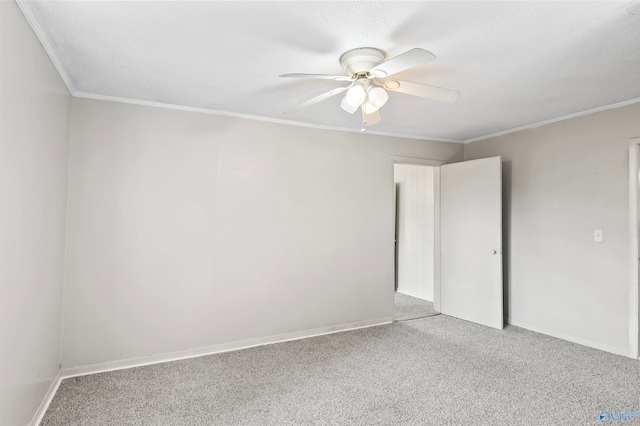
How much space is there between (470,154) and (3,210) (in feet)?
15.6

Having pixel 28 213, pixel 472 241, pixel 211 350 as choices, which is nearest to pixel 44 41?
pixel 28 213

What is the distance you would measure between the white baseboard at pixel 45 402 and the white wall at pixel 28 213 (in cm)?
6

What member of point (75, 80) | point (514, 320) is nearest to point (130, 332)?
point (75, 80)

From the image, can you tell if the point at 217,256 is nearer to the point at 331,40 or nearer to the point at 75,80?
the point at 75,80

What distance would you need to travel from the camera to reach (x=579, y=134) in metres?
3.57

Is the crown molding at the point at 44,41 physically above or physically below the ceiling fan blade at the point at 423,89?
above

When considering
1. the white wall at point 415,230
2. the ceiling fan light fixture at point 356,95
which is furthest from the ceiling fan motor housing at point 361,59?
the white wall at point 415,230

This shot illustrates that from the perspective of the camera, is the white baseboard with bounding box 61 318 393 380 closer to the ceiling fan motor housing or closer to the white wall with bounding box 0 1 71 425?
the white wall with bounding box 0 1 71 425

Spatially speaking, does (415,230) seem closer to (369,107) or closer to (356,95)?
(369,107)

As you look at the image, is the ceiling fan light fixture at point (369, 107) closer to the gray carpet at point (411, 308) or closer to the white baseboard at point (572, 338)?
the gray carpet at point (411, 308)

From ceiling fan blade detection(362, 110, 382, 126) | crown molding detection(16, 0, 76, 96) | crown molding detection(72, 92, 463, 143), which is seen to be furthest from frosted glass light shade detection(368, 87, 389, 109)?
crown molding detection(16, 0, 76, 96)

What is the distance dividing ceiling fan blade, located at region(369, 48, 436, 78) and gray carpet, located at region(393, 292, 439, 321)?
3170 mm

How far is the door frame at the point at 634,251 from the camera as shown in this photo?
124 inches

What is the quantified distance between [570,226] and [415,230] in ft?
8.03
